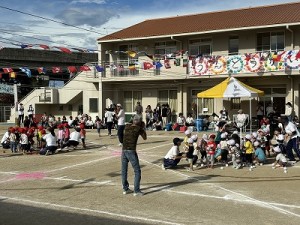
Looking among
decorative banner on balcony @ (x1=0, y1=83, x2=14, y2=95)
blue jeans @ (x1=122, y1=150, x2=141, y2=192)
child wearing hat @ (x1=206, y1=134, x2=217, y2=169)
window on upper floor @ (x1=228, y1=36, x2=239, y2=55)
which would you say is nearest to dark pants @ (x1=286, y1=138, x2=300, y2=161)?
child wearing hat @ (x1=206, y1=134, x2=217, y2=169)

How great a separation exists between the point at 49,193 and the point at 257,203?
4.64m

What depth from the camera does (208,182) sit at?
35.6ft

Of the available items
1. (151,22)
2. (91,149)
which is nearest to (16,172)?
(91,149)

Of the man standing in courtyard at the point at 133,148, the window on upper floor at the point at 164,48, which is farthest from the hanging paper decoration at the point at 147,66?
the man standing in courtyard at the point at 133,148

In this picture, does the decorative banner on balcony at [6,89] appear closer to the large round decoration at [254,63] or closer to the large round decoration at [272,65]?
the large round decoration at [254,63]

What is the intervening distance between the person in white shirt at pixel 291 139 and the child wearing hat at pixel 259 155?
2.88 ft

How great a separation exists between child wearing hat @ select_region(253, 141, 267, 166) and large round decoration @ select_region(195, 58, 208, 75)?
1331 cm

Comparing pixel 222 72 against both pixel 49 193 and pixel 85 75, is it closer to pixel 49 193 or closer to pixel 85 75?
pixel 85 75

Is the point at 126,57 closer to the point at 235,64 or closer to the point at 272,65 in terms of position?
the point at 235,64

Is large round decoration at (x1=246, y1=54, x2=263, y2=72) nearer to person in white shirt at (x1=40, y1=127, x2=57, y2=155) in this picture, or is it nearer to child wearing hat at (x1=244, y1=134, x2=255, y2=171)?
child wearing hat at (x1=244, y1=134, x2=255, y2=171)

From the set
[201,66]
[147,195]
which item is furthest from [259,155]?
[201,66]

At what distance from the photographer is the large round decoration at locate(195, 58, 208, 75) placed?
2614cm

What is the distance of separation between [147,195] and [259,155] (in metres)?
4.96

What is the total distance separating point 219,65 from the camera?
83.8 ft
